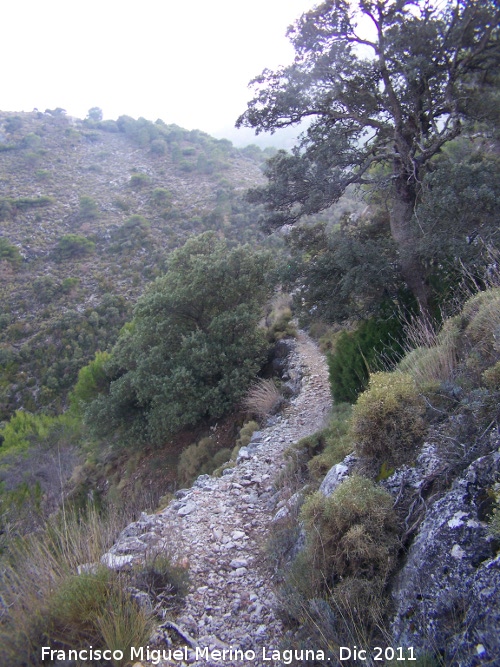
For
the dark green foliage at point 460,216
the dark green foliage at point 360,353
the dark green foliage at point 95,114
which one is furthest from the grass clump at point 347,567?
the dark green foliage at point 95,114

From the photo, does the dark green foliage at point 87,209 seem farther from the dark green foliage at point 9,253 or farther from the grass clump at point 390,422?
the grass clump at point 390,422

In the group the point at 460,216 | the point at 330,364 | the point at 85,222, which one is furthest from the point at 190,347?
the point at 85,222

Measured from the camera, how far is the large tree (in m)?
7.22

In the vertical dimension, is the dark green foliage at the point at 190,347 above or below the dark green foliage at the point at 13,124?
below

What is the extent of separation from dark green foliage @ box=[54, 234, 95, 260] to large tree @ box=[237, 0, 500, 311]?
2363cm

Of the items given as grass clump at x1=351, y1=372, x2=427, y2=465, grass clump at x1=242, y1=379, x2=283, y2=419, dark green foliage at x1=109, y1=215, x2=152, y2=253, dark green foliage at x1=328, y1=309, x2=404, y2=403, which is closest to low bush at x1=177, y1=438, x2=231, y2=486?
grass clump at x1=242, y1=379, x2=283, y2=419

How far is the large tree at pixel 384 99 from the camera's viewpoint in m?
7.22

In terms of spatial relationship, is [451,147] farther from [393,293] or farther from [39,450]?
[39,450]

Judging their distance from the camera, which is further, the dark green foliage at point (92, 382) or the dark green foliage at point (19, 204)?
the dark green foliage at point (19, 204)

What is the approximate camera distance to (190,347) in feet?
38.5

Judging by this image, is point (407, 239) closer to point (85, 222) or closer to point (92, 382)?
point (92, 382)

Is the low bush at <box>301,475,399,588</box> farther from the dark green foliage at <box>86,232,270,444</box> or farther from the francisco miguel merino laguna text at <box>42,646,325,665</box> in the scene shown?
the dark green foliage at <box>86,232,270,444</box>

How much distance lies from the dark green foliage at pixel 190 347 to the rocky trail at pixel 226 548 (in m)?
3.55

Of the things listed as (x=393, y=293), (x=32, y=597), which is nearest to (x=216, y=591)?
(x=32, y=597)
